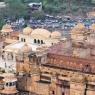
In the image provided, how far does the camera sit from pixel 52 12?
3465 inches

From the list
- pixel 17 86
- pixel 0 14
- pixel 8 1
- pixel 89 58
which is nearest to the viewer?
pixel 89 58

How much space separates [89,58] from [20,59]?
17.5 feet

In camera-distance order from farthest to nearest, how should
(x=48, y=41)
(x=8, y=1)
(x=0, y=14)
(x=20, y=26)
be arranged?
(x=8, y=1), (x=0, y=14), (x=20, y=26), (x=48, y=41)

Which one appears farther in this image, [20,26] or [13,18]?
[13,18]

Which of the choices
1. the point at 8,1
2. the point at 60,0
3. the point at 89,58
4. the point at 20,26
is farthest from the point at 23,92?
the point at 60,0

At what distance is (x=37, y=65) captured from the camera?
28859 millimetres

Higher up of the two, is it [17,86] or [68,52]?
[68,52]

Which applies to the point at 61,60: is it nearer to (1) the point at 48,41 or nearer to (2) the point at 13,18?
(1) the point at 48,41

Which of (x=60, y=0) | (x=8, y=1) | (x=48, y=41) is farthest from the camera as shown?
(x=60, y=0)

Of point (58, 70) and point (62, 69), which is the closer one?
point (62, 69)

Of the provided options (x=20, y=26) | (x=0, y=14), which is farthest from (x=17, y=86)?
(x=0, y=14)

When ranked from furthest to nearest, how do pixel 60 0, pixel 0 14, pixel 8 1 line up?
pixel 60 0, pixel 8 1, pixel 0 14

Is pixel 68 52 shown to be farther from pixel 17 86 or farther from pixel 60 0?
Result: pixel 60 0

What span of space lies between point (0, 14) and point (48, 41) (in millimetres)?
34974
